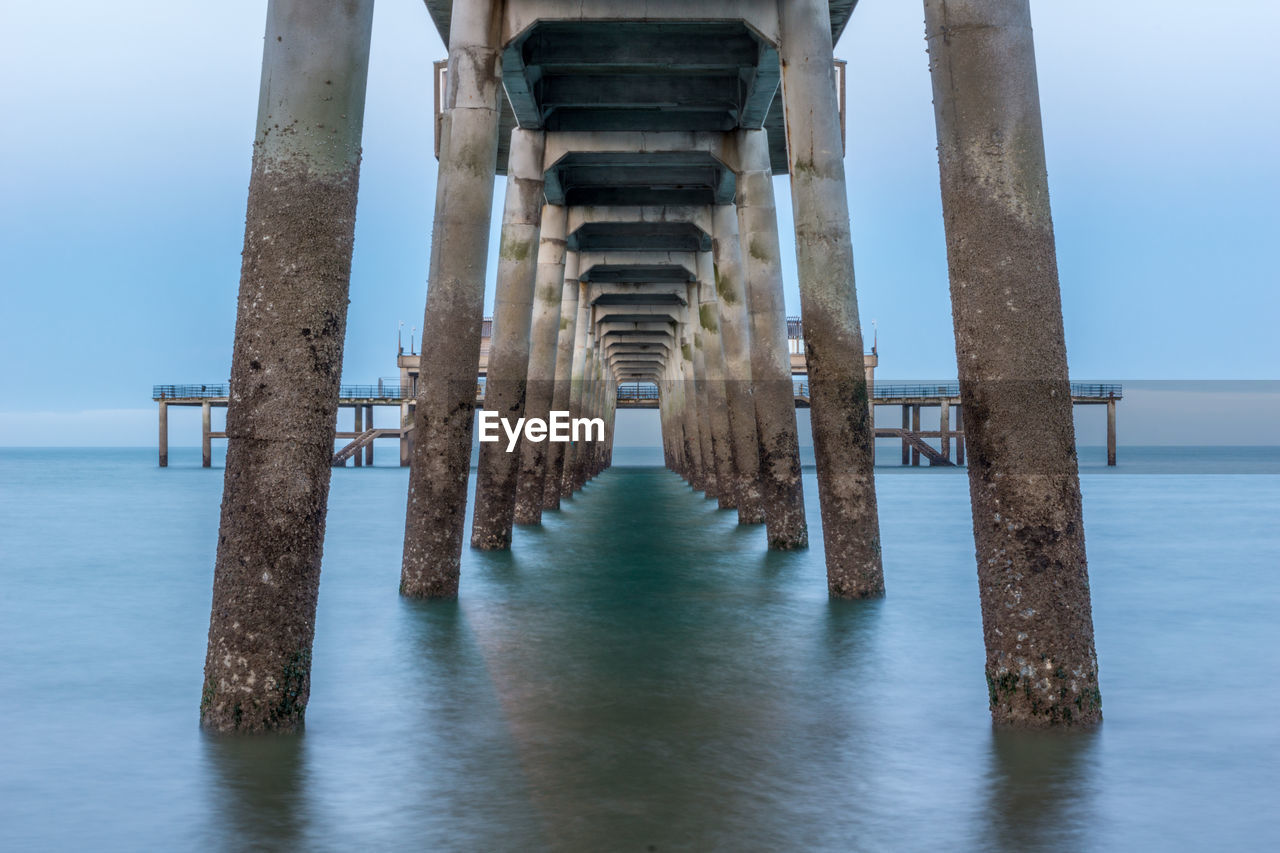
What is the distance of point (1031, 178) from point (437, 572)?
6.36 m

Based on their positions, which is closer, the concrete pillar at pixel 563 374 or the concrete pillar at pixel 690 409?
the concrete pillar at pixel 563 374

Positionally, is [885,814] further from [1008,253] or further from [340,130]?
[340,130]

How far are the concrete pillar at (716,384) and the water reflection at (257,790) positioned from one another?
17.4 metres

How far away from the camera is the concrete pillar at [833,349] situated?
10.1 metres

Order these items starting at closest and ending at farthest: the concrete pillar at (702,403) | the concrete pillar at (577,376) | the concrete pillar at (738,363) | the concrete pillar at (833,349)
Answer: the concrete pillar at (833,349)
the concrete pillar at (738,363)
the concrete pillar at (577,376)
the concrete pillar at (702,403)

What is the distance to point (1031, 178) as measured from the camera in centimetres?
552

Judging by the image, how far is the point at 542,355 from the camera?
68.5 feet

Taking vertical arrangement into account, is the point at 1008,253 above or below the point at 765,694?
above

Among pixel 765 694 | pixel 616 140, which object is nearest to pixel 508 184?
pixel 616 140

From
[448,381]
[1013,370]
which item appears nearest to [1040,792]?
[1013,370]

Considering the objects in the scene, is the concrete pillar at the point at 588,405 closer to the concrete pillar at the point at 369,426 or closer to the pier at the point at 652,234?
the pier at the point at 652,234

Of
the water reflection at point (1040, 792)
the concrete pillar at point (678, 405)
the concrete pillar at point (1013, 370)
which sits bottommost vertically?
the water reflection at point (1040, 792)

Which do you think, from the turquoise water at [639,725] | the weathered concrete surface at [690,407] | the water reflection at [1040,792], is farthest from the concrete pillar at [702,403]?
the water reflection at [1040,792]

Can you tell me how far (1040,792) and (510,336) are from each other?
11.1 m
